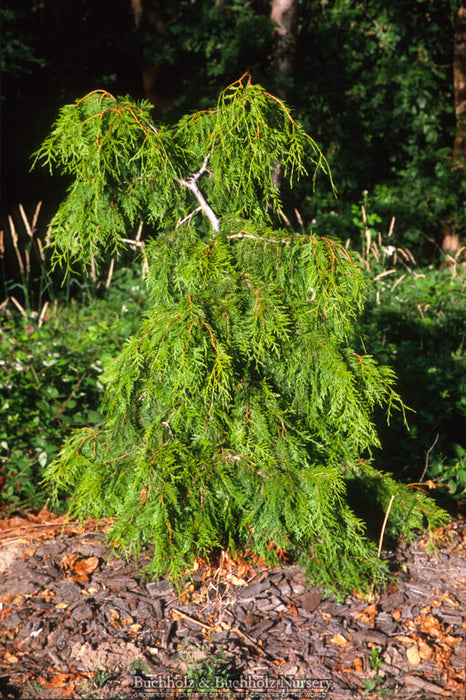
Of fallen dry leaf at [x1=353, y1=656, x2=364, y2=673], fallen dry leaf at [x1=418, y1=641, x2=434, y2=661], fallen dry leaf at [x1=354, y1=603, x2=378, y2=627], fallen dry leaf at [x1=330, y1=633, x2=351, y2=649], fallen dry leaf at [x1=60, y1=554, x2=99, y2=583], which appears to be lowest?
fallen dry leaf at [x1=354, y1=603, x2=378, y2=627]

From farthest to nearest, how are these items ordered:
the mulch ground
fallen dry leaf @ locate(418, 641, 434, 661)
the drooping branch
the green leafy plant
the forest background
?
the forest background, the green leafy plant, the drooping branch, fallen dry leaf @ locate(418, 641, 434, 661), the mulch ground

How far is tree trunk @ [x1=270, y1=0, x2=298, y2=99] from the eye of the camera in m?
6.48

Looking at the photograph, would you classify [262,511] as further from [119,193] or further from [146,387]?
[119,193]

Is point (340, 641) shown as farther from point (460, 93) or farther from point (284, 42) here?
point (460, 93)

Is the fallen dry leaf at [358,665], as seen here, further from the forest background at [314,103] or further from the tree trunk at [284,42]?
the tree trunk at [284,42]

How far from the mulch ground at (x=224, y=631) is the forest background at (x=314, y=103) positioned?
2497mm

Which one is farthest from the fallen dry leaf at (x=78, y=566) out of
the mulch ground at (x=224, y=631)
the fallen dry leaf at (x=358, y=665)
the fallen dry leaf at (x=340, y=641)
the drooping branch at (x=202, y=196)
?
the drooping branch at (x=202, y=196)

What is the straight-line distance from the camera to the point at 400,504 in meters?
3.03

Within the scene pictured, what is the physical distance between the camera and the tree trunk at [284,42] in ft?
21.3

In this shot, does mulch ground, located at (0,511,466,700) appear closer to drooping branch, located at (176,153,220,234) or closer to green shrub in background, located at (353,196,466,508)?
green shrub in background, located at (353,196,466,508)

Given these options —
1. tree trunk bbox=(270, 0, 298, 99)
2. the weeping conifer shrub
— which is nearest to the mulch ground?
the weeping conifer shrub

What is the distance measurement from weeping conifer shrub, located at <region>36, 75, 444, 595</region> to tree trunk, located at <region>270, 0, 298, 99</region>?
422 centimetres

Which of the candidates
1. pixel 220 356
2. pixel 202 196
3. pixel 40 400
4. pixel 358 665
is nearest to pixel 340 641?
pixel 358 665

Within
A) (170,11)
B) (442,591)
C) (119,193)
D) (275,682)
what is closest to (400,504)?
(442,591)
